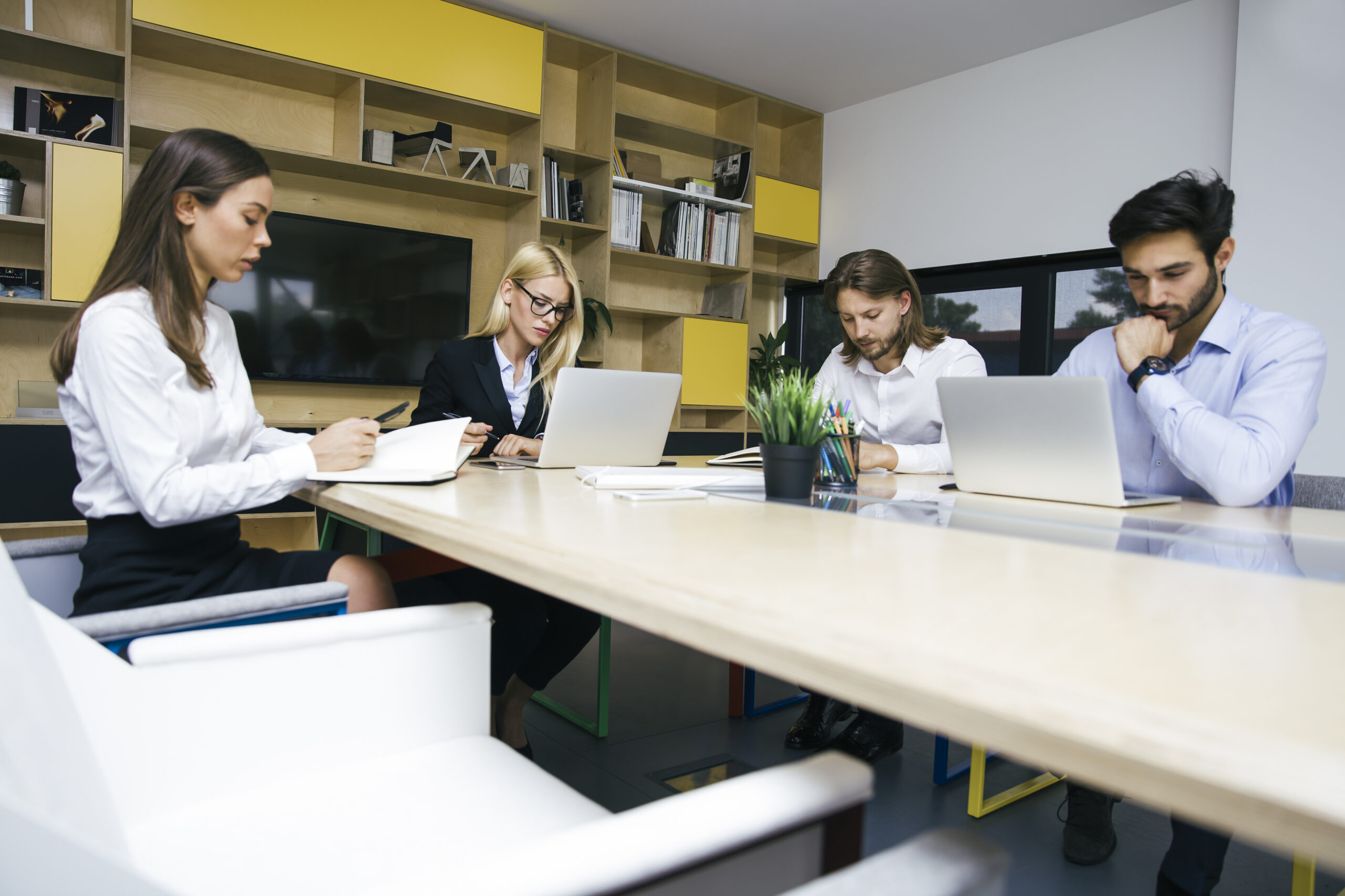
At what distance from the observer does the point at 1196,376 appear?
5.93 ft

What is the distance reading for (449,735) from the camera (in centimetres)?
94

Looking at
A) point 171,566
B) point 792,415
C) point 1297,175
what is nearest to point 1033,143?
point 1297,175

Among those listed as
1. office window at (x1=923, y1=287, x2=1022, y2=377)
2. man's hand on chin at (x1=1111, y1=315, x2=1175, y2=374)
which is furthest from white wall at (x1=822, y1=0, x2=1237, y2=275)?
man's hand on chin at (x1=1111, y1=315, x2=1175, y2=374)

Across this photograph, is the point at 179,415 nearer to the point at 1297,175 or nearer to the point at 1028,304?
the point at 1297,175

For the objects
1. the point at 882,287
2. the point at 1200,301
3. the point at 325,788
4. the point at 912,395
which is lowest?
the point at 325,788

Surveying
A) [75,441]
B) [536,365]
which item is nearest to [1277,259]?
[536,365]

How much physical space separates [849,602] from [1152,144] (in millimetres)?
4266

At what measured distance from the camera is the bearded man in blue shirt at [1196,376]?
1.53 m

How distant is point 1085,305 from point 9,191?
15.2 ft

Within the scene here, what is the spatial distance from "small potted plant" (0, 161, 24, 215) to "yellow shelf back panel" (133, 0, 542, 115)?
751 millimetres

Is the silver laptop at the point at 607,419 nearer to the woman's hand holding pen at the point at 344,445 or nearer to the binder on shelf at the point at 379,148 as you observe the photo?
the woman's hand holding pen at the point at 344,445

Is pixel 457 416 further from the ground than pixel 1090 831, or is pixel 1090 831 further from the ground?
pixel 457 416

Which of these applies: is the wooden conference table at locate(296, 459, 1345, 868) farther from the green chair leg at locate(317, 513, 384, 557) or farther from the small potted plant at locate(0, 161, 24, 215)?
the small potted plant at locate(0, 161, 24, 215)

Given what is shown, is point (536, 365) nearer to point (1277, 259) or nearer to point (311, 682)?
point (311, 682)
